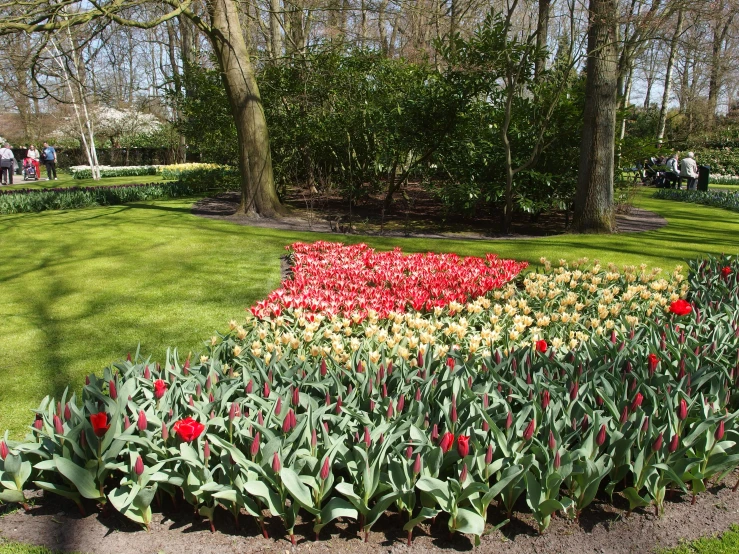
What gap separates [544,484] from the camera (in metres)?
2.32

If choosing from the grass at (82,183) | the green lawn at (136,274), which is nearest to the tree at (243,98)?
the green lawn at (136,274)

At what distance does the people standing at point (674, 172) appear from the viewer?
70.1 ft

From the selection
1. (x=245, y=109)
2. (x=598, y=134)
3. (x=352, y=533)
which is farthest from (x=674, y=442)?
(x=245, y=109)

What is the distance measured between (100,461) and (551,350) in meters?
2.34

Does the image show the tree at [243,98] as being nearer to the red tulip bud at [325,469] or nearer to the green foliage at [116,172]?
the red tulip bud at [325,469]

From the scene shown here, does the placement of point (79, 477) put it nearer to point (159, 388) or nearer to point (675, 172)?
point (159, 388)

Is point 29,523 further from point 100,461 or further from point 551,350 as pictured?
point 551,350

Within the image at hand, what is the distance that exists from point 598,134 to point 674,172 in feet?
47.3

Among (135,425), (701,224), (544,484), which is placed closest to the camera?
(544,484)

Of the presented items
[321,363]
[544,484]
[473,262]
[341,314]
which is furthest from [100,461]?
[473,262]

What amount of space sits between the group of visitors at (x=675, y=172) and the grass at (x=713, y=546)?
18.2 m

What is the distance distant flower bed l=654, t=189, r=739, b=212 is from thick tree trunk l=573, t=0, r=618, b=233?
6.97 meters

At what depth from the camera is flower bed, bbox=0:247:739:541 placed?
2.27 m

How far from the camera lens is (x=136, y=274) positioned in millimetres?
6852
